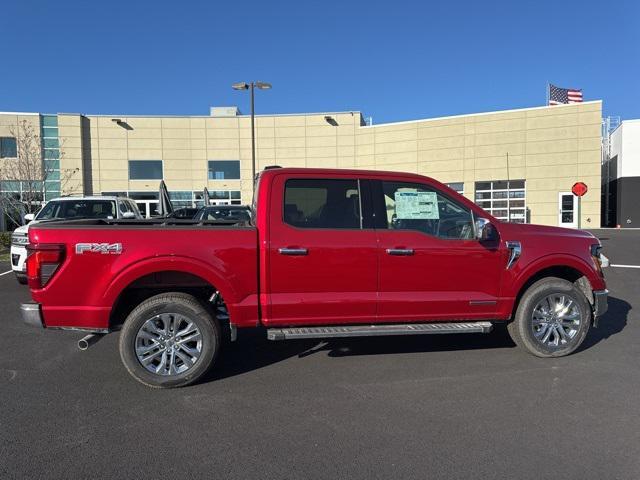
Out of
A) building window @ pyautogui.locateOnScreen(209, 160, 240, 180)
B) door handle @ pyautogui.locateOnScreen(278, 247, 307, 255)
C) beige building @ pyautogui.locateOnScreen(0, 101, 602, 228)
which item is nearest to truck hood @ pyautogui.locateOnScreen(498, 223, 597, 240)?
door handle @ pyautogui.locateOnScreen(278, 247, 307, 255)

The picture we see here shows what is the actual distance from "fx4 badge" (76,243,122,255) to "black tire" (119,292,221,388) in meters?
0.55

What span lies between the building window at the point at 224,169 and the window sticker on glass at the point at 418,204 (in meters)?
34.8

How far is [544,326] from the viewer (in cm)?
507

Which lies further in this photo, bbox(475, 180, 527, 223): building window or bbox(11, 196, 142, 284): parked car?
bbox(475, 180, 527, 223): building window

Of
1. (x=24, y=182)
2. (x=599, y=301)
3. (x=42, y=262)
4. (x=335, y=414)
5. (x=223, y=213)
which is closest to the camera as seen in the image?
(x=335, y=414)

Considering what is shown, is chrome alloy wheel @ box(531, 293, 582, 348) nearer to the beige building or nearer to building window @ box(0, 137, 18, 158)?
the beige building

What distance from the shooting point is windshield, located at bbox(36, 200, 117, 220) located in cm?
1053

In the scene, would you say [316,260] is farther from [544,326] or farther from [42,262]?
[544,326]

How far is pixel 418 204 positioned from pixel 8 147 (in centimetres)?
3993

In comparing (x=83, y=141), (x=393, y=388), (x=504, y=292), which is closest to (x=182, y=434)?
(x=393, y=388)

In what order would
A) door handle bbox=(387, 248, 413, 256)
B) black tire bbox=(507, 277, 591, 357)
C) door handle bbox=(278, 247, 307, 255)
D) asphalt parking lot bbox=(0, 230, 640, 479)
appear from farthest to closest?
black tire bbox=(507, 277, 591, 357) → door handle bbox=(387, 248, 413, 256) → door handle bbox=(278, 247, 307, 255) → asphalt parking lot bbox=(0, 230, 640, 479)

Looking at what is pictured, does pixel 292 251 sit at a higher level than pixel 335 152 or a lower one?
lower

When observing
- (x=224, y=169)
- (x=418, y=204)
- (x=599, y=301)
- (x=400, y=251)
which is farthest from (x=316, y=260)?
(x=224, y=169)

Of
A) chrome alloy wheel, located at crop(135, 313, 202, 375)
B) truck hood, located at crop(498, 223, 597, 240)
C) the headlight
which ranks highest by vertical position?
truck hood, located at crop(498, 223, 597, 240)
